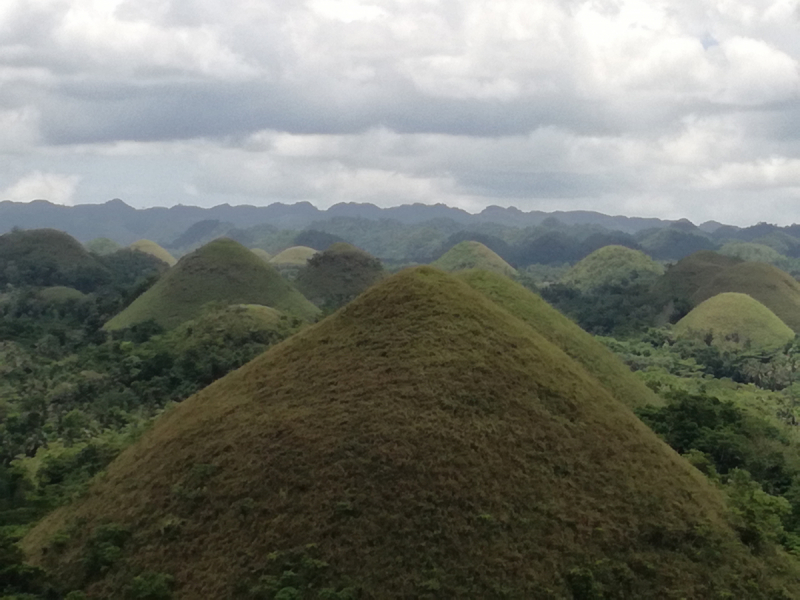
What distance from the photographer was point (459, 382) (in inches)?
603

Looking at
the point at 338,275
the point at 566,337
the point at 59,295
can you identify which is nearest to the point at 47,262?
the point at 59,295

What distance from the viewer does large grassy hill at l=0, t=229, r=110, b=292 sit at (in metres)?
74.4

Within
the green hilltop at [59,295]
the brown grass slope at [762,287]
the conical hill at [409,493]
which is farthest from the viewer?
the brown grass slope at [762,287]

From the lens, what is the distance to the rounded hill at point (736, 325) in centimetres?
5438

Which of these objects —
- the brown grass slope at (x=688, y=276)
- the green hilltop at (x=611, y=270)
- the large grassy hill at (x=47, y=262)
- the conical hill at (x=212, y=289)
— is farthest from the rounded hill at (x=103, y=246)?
the brown grass slope at (x=688, y=276)

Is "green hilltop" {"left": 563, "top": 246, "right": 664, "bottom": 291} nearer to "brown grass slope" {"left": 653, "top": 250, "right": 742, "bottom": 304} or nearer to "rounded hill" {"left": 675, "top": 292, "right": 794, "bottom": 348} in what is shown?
"brown grass slope" {"left": 653, "top": 250, "right": 742, "bottom": 304}

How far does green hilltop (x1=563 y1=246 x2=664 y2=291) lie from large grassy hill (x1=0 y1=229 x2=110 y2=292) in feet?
184

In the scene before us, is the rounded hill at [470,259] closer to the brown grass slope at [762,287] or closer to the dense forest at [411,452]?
the brown grass slope at [762,287]

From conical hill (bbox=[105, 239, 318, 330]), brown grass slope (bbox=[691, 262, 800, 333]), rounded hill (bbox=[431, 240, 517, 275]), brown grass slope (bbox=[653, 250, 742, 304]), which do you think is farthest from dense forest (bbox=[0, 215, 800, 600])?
rounded hill (bbox=[431, 240, 517, 275])

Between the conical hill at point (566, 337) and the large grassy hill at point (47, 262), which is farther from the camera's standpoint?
the large grassy hill at point (47, 262)

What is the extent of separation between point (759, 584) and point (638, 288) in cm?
6942

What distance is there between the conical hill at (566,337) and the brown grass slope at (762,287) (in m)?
44.5

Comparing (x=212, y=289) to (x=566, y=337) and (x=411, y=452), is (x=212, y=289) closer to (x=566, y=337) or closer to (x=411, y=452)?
(x=566, y=337)

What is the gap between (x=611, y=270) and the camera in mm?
100812
